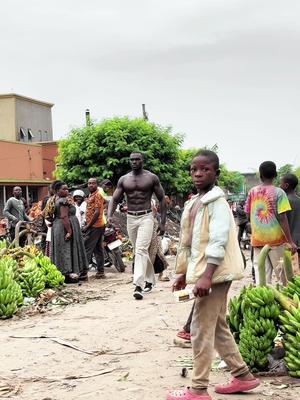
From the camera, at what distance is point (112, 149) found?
90.1 feet

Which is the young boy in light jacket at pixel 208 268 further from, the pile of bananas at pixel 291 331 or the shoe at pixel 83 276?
the shoe at pixel 83 276

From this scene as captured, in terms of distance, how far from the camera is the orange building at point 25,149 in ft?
134

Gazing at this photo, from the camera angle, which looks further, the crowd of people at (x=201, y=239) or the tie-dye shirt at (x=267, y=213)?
the tie-dye shirt at (x=267, y=213)

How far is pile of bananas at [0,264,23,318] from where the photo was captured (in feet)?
25.5

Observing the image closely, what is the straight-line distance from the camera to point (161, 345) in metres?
6.05

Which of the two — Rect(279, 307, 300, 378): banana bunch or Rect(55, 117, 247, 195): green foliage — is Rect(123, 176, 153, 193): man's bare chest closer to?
Rect(279, 307, 300, 378): banana bunch

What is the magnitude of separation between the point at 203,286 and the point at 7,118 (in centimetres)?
4968

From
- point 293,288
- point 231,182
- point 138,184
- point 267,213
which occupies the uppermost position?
point 231,182

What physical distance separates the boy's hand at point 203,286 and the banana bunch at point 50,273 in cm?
602

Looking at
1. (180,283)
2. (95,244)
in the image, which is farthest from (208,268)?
(95,244)

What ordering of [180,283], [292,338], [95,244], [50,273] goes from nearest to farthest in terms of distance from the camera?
[180,283] < [292,338] < [50,273] < [95,244]

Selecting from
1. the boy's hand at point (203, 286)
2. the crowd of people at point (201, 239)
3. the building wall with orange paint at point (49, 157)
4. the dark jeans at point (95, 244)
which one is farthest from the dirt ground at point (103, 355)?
the building wall with orange paint at point (49, 157)

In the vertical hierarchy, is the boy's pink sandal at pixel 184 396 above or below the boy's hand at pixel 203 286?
below

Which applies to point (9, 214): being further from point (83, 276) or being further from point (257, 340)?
point (257, 340)
